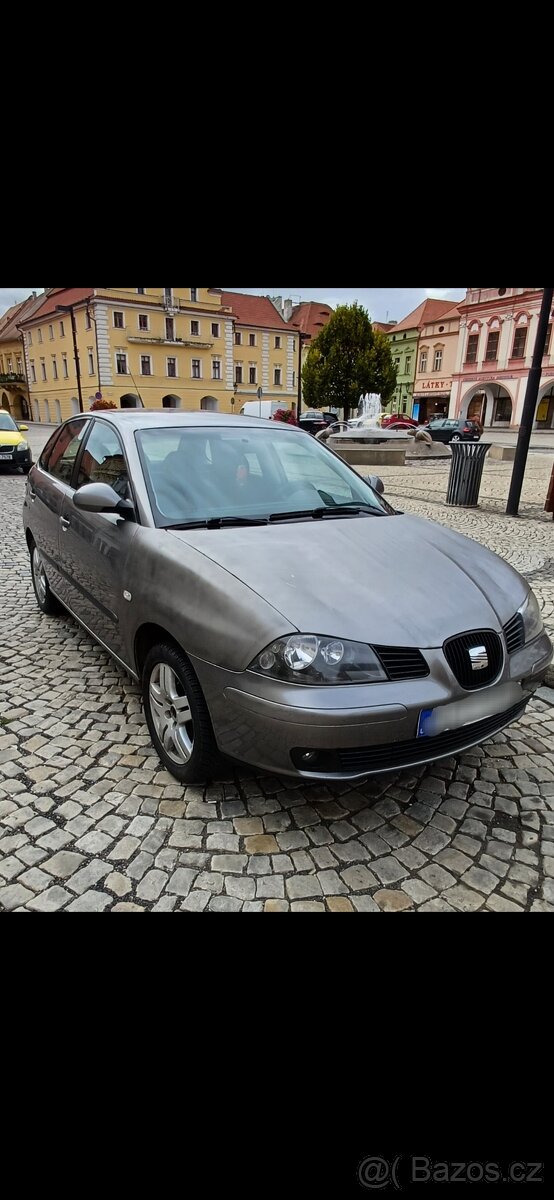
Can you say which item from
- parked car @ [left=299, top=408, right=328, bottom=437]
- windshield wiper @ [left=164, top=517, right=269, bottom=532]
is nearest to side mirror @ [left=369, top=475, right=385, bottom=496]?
windshield wiper @ [left=164, top=517, right=269, bottom=532]

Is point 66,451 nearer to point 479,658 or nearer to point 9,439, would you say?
point 479,658

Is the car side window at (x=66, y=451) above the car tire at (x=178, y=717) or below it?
above

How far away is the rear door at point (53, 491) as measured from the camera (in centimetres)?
417

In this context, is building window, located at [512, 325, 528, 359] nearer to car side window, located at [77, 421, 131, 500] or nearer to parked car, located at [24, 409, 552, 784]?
parked car, located at [24, 409, 552, 784]

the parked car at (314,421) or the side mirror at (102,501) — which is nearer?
the side mirror at (102,501)

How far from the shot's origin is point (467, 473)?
35.3 ft

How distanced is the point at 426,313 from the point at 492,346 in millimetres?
20431

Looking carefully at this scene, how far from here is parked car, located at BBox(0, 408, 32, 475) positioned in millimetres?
15984

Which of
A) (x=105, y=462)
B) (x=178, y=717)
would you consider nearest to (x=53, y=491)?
(x=105, y=462)

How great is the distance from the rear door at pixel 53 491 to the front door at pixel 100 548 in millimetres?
196

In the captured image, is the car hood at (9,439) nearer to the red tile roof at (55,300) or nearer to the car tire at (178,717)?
the car tire at (178,717)

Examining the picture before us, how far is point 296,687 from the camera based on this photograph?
2.09 m

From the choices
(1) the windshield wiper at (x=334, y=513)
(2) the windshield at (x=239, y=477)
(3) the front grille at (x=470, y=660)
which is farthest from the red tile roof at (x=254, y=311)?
(3) the front grille at (x=470, y=660)
